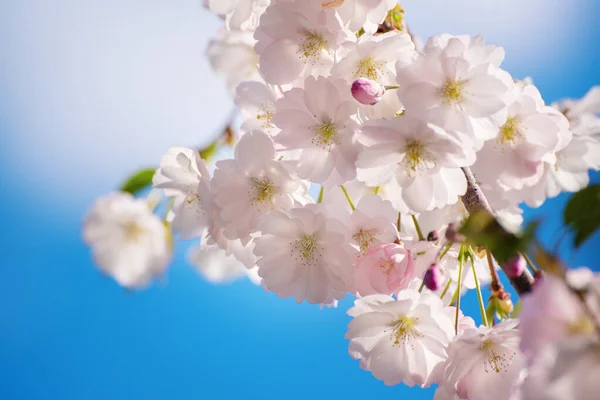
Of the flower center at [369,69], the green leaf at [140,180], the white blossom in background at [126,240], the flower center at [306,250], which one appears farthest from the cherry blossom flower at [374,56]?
the white blossom in background at [126,240]

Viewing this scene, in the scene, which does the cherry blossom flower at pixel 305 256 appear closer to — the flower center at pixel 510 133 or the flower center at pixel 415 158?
the flower center at pixel 415 158

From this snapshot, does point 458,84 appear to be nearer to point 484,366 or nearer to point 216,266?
point 484,366

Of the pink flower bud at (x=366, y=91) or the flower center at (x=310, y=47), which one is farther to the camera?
the flower center at (x=310, y=47)

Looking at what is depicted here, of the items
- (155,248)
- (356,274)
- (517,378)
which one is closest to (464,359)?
(517,378)

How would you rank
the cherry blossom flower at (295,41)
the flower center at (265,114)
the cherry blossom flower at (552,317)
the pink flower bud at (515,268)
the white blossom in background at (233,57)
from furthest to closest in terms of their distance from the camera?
the white blossom in background at (233,57) < the flower center at (265,114) < the cherry blossom flower at (295,41) < the pink flower bud at (515,268) < the cherry blossom flower at (552,317)

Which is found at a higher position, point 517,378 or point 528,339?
point 528,339

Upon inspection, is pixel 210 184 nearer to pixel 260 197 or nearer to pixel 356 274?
pixel 260 197

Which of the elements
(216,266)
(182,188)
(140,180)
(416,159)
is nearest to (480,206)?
(416,159)
